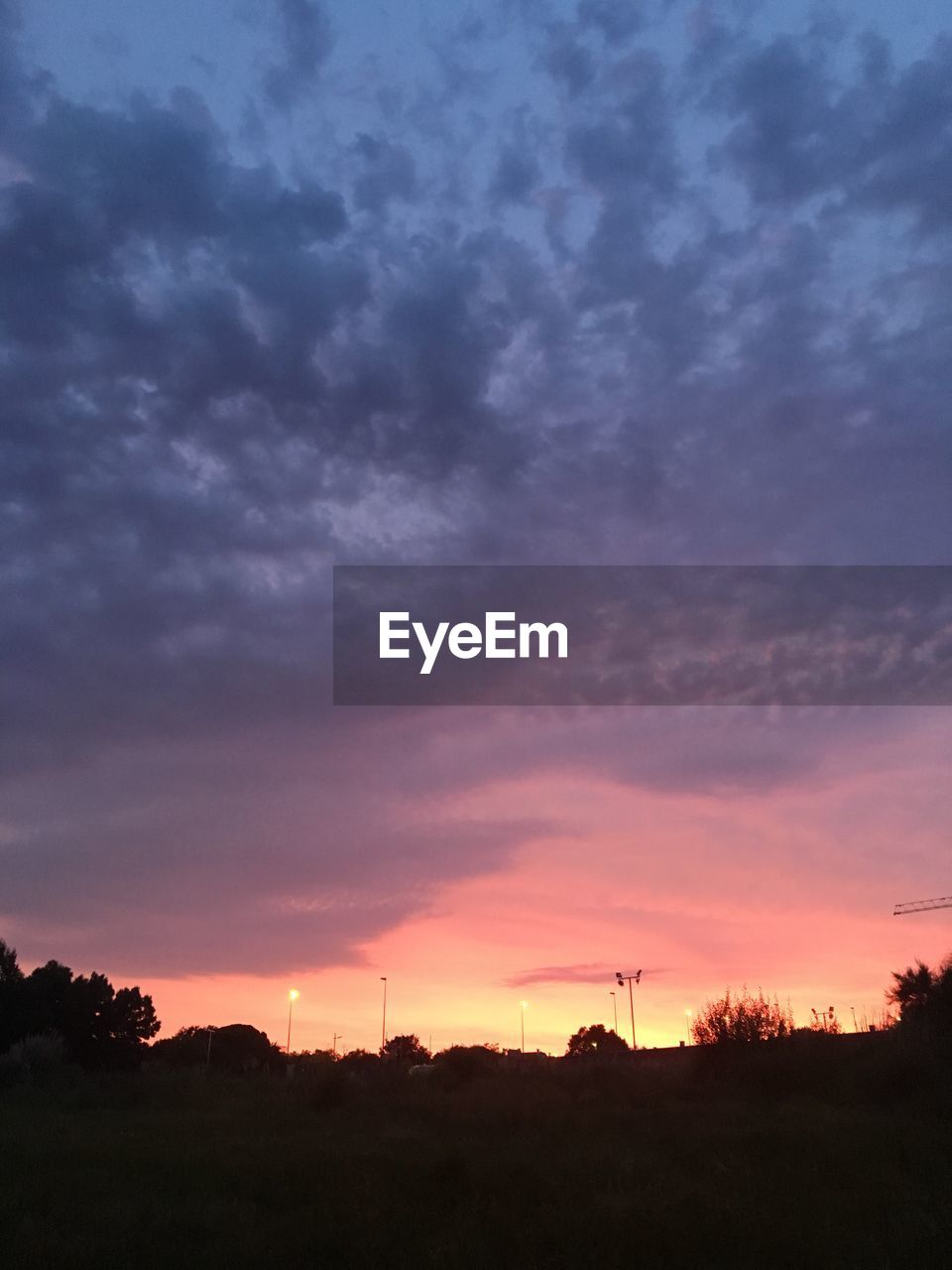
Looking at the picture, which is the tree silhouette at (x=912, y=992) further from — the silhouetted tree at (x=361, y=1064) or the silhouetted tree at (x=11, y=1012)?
the silhouetted tree at (x=11, y=1012)

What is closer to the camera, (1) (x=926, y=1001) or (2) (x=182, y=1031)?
(1) (x=926, y=1001)

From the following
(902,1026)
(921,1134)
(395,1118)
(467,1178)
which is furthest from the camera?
(902,1026)

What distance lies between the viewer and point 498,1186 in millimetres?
19953

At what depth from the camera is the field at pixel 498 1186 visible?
15680 millimetres

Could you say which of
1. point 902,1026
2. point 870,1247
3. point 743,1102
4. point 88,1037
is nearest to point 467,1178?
point 870,1247

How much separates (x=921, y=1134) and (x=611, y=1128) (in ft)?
26.4

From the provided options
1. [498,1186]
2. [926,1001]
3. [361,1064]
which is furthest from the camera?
[361,1064]

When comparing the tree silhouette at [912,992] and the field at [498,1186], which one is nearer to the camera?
the field at [498,1186]

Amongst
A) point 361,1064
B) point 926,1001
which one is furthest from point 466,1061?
point 926,1001

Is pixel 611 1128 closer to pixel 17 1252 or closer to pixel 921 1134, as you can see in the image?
pixel 921 1134

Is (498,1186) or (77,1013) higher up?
(77,1013)

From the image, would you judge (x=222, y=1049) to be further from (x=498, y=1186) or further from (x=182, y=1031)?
(x=498, y=1186)

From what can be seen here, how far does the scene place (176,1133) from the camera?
2980 cm

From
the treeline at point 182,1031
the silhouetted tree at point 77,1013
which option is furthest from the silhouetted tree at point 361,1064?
the silhouetted tree at point 77,1013
